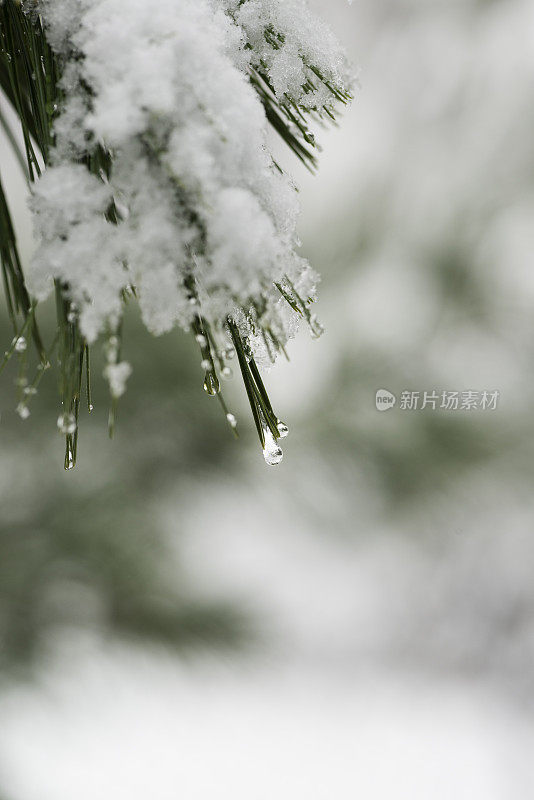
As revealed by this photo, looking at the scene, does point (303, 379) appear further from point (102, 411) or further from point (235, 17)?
point (235, 17)

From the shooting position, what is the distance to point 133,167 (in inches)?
7.8

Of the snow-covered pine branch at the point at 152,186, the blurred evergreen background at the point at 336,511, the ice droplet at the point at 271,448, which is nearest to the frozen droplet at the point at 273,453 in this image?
the ice droplet at the point at 271,448

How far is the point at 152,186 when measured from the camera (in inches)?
7.7

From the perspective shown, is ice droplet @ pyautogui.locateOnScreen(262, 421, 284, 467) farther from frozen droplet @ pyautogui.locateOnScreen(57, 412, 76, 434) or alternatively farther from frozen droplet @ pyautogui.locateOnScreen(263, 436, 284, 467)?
frozen droplet @ pyautogui.locateOnScreen(57, 412, 76, 434)

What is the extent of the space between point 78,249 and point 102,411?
86 cm

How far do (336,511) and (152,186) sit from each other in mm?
1096

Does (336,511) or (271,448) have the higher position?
(336,511)

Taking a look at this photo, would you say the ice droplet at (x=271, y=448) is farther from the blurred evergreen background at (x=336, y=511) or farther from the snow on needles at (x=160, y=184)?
the blurred evergreen background at (x=336, y=511)

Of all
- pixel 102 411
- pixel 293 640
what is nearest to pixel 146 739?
pixel 293 640

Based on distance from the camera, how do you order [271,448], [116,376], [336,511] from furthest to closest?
1. [336,511]
2. [271,448]
3. [116,376]

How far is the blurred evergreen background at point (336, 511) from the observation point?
1.04m

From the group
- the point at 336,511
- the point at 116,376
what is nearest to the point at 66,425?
the point at 116,376

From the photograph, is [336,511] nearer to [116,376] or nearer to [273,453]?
[273,453]

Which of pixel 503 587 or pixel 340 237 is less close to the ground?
pixel 340 237
